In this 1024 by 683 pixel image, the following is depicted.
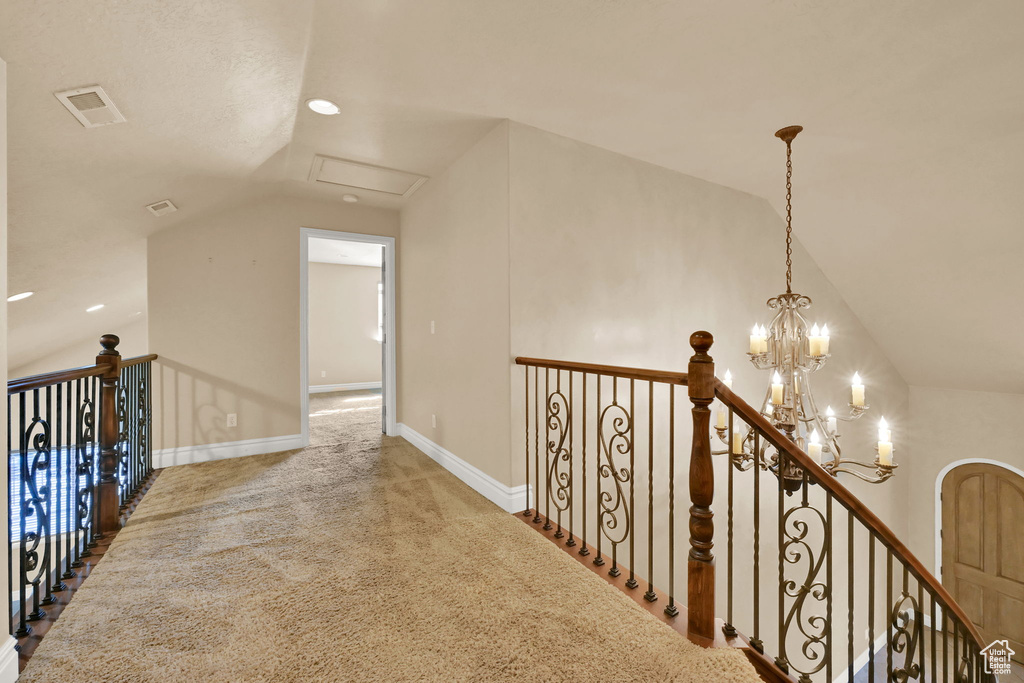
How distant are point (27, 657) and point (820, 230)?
5.54 m

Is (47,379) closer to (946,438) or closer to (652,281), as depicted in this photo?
(652,281)

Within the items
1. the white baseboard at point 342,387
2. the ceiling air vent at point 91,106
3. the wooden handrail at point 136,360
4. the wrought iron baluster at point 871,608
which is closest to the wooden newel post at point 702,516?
the wrought iron baluster at point 871,608

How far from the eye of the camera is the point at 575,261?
2996 millimetres

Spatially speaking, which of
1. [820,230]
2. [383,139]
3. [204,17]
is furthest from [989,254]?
[204,17]

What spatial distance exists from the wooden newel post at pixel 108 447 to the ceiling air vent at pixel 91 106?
1.10m

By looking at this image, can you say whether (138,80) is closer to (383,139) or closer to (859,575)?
(383,139)

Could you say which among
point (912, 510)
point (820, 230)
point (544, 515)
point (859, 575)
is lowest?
point (859, 575)

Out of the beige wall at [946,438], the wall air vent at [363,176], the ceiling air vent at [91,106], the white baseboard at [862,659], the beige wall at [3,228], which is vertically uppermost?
the wall air vent at [363,176]

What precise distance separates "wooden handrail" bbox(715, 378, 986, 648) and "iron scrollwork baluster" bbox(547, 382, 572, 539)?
1005 millimetres

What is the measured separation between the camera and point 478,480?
10.00 feet

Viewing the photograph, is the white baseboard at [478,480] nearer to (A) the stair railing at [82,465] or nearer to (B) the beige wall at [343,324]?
(A) the stair railing at [82,465]

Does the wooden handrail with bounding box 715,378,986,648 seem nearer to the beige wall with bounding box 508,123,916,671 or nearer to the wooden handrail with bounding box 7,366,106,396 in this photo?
the beige wall with bounding box 508,123,916,671

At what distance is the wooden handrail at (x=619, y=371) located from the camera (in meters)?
1.75

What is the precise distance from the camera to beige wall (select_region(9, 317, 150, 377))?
6317mm
